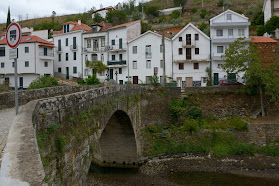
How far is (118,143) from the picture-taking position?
2325cm

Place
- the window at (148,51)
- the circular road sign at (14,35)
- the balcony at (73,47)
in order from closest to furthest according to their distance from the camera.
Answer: the circular road sign at (14,35), the window at (148,51), the balcony at (73,47)

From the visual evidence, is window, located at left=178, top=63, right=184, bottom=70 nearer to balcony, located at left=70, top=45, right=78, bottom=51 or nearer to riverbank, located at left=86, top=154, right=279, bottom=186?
riverbank, located at left=86, top=154, right=279, bottom=186

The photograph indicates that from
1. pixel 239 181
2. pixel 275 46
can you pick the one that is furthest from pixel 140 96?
pixel 275 46

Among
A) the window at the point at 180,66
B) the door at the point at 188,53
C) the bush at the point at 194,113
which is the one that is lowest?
the bush at the point at 194,113

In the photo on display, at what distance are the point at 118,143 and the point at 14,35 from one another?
17.8 metres

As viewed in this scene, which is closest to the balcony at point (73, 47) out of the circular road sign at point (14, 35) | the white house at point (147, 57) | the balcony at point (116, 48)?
the balcony at point (116, 48)

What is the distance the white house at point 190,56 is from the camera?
129 ft

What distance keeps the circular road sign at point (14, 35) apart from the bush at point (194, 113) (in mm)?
23932

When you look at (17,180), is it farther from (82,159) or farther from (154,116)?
(154,116)

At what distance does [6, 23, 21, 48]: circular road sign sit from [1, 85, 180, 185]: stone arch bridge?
1.57m

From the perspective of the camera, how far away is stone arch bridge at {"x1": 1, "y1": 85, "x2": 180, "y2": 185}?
144 inches

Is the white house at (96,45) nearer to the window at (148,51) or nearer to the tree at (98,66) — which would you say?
the tree at (98,66)

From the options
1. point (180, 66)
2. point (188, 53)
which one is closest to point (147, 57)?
point (180, 66)

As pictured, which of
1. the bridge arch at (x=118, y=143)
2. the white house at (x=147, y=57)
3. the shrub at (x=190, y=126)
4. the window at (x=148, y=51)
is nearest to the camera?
the bridge arch at (x=118, y=143)
